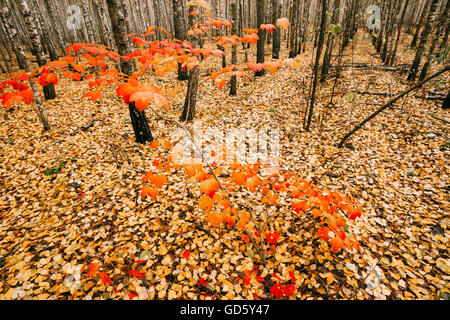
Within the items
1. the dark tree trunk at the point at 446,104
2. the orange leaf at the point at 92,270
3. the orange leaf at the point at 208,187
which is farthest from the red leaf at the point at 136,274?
the dark tree trunk at the point at 446,104

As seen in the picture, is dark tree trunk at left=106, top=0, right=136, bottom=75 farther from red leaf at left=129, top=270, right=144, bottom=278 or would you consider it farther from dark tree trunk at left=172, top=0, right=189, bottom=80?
red leaf at left=129, top=270, right=144, bottom=278

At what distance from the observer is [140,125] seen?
229 inches

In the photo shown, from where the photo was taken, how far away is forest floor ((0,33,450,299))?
2.92 m

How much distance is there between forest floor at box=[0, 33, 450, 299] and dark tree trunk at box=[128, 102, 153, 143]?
28 centimetres

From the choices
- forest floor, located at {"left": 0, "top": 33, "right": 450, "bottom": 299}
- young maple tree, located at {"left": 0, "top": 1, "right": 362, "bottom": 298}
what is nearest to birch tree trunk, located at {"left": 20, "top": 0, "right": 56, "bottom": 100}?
forest floor, located at {"left": 0, "top": 33, "right": 450, "bottom": 299}

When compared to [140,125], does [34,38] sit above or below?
above

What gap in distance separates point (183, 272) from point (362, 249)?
303cm

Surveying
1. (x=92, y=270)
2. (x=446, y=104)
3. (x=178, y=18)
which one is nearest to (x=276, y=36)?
(x=178, y=18)

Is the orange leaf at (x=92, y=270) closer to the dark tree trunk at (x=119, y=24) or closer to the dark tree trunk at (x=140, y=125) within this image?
the dark tree trunk at (x=140, y=125)

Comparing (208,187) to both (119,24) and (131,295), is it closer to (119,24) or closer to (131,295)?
(131,295)

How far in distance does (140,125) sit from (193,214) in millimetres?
3343

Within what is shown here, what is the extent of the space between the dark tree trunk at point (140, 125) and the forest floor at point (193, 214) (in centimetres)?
28
